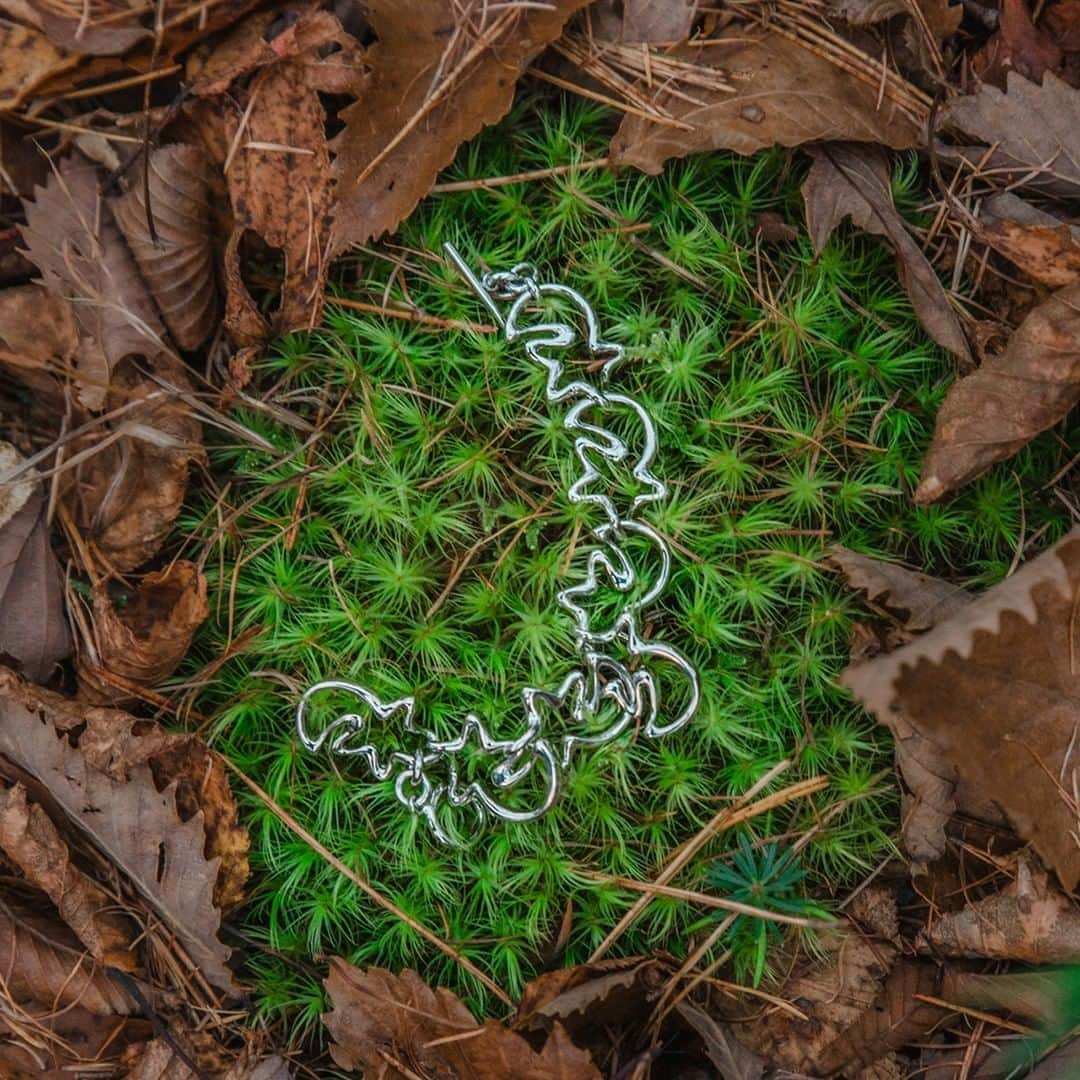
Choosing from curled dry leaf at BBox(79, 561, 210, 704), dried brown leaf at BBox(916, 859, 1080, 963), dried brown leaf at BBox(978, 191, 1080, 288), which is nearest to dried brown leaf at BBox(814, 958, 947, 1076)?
dried brown leaf at BBox(916, 859, 1080, 963)

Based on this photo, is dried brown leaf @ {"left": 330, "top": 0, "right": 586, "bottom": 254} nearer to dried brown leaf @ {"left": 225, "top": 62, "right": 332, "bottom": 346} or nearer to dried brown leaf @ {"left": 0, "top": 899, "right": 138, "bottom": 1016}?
dried brown leaf @ {"left": 225, "top": 62, "right": 332, "bottom": 346}

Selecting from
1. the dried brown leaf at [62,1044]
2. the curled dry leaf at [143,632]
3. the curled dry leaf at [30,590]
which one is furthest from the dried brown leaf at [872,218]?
the dried brown leaf at [62,1044]

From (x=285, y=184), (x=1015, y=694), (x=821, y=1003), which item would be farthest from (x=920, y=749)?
(x=285, y=184)

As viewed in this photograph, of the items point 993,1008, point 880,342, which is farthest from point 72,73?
point 993,1008

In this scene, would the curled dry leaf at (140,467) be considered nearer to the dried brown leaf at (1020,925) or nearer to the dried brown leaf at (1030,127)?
the dried brown leaf at (1030,127)

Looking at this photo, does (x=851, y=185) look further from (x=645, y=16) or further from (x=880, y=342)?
(x=645, y=16)
